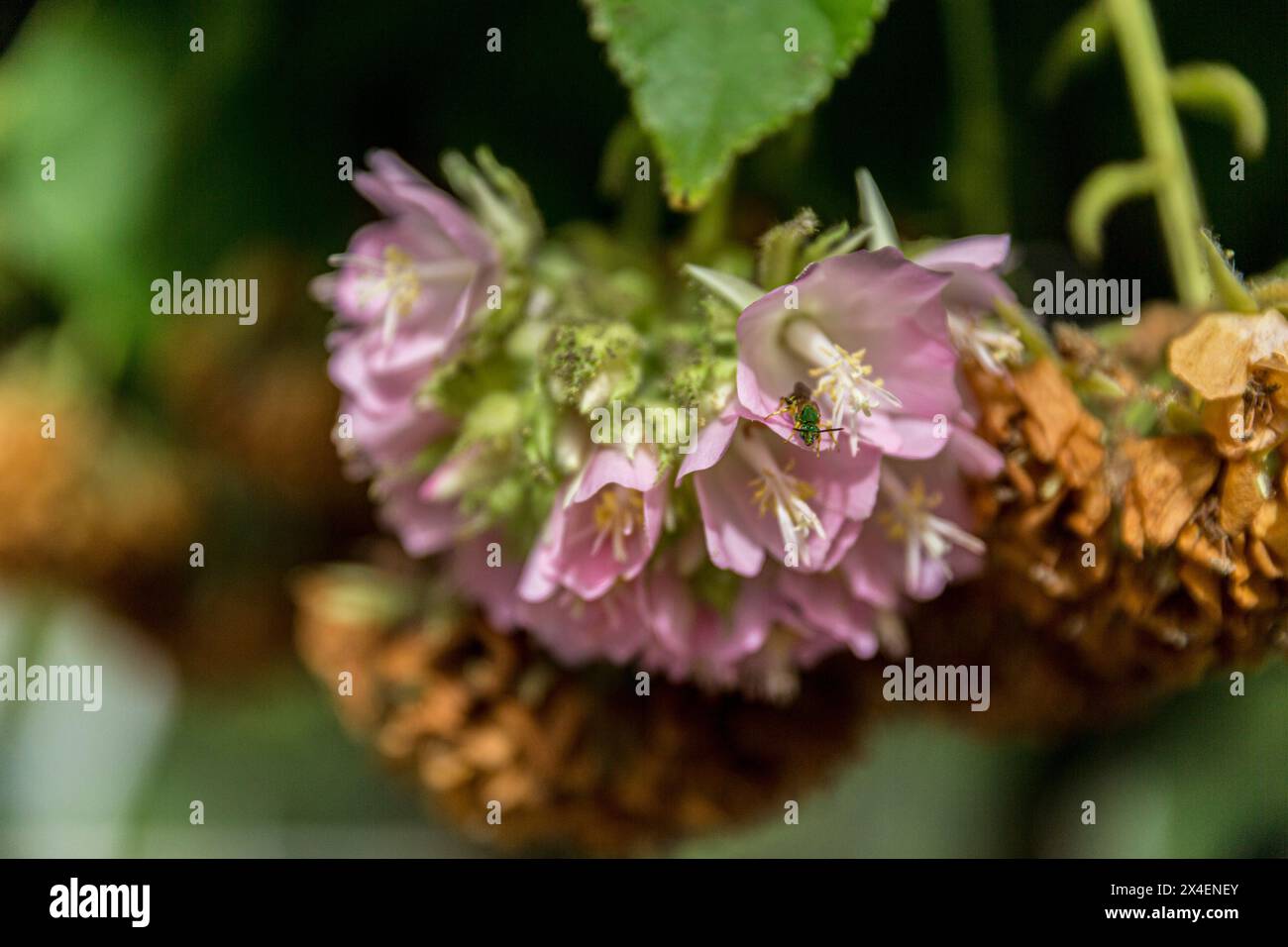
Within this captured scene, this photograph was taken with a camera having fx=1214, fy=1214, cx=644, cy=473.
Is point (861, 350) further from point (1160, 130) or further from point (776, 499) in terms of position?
point (1160, 130)

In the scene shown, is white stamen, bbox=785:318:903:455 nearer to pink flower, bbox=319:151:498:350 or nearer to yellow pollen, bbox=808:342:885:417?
yellow pollen, bbox=808:342:885:417

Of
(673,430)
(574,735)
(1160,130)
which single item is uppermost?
(1160,130)

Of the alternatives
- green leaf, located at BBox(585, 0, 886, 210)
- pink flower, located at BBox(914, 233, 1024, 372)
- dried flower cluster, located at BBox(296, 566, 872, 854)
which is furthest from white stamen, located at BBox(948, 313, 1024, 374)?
dried flower cluster, located at BBox(296, 566, 872, 854)

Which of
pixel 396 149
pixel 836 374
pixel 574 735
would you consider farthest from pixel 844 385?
pixel 396 149

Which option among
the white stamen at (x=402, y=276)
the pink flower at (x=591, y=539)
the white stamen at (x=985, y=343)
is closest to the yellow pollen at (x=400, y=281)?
the white stamen at (x=402, y=276)

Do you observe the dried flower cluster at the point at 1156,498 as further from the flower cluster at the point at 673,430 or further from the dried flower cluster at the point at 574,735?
the dried flower cluster at the point at 574,735
